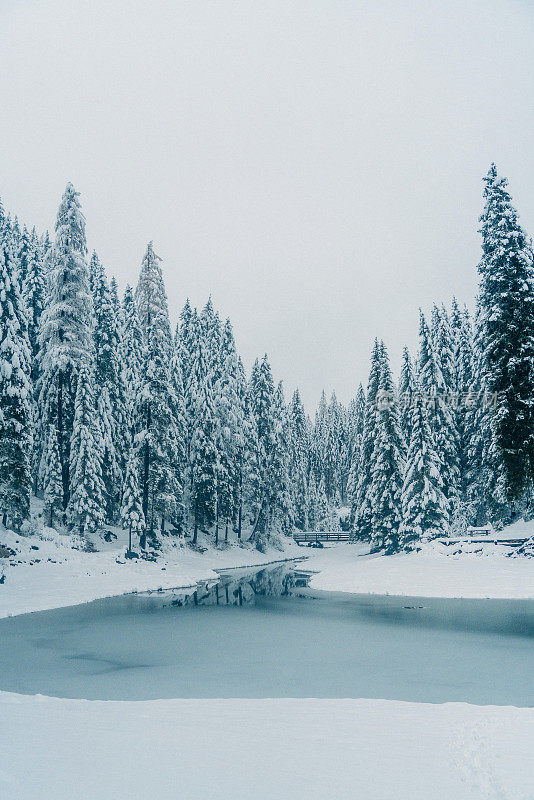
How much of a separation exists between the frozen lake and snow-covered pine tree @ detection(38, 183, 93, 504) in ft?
47.8

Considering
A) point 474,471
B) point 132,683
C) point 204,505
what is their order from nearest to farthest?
point 132,683 < point 474,471 < point 204,505

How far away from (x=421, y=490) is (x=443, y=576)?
10795 mm

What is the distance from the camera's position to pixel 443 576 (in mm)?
31125

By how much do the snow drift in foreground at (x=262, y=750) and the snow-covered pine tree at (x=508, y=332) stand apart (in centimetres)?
2214

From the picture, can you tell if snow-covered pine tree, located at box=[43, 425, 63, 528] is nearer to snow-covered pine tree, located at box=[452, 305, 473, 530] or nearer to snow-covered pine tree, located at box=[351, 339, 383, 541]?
snow-covered pine tree, located at box=[351, 339, 383, 541]

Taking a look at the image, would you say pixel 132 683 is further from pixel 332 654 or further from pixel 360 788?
pixel 360 788

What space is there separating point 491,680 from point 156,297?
110 ft

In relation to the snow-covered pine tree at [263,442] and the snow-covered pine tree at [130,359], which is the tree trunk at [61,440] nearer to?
the snow-covered pine tree at [130,359]

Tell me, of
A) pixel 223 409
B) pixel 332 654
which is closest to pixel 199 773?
pixel 332 654

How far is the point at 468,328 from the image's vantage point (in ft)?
177

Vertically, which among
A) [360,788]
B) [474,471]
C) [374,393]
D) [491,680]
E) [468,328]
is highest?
[468,328]

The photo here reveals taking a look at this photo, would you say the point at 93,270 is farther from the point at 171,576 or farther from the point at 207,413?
the point at 171,576

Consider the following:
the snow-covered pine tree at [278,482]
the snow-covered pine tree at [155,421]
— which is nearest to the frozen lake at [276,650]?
the snow-covered pine tree at [155,421]

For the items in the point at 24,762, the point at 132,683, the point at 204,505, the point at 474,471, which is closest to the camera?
the point at 24,762
